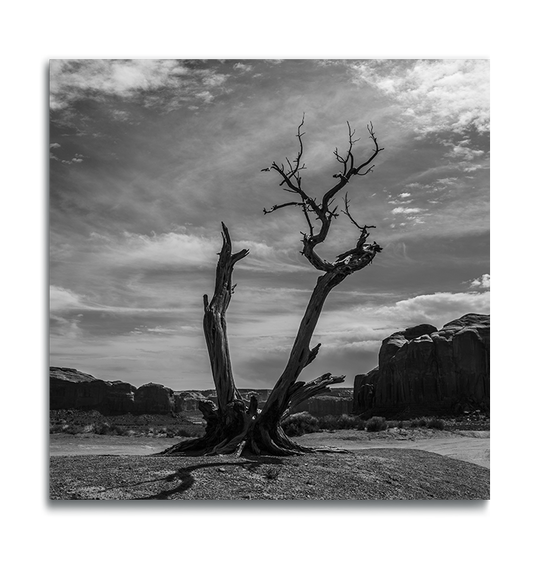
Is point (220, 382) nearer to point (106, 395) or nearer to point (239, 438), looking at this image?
point (239, 438)

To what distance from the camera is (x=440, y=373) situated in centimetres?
5925

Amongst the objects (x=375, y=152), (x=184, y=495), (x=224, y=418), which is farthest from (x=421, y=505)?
(x=375, y=152)

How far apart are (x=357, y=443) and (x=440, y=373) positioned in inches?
1550

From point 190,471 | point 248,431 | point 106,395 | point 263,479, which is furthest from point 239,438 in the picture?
point 106,395

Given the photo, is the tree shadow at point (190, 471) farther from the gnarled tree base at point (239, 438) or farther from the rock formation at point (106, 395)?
the rock formation at point (106, 395)

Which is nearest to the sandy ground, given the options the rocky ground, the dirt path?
the dirt path

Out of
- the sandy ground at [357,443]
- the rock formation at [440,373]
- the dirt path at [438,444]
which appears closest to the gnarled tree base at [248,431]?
the sandy ground at [357,443]

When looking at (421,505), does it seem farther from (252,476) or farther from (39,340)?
(39,340)

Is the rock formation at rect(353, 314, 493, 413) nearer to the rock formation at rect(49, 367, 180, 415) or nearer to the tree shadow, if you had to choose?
the rock formation at rect(49, 367, 180, 415)

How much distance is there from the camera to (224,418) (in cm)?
1281

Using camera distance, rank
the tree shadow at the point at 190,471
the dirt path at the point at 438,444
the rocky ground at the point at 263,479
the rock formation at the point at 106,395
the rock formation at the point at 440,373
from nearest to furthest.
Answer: the tree shadow at the point at 190,471 < the rocky ground at the point at 263,479 < the dirt path at the point at 438,444 < the rock formation at the point at 440,373 < the rock formation at the point at 106,395

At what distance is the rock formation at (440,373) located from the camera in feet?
185

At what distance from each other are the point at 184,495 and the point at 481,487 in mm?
5707

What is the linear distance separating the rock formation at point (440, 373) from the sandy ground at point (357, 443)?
87.9 ft
